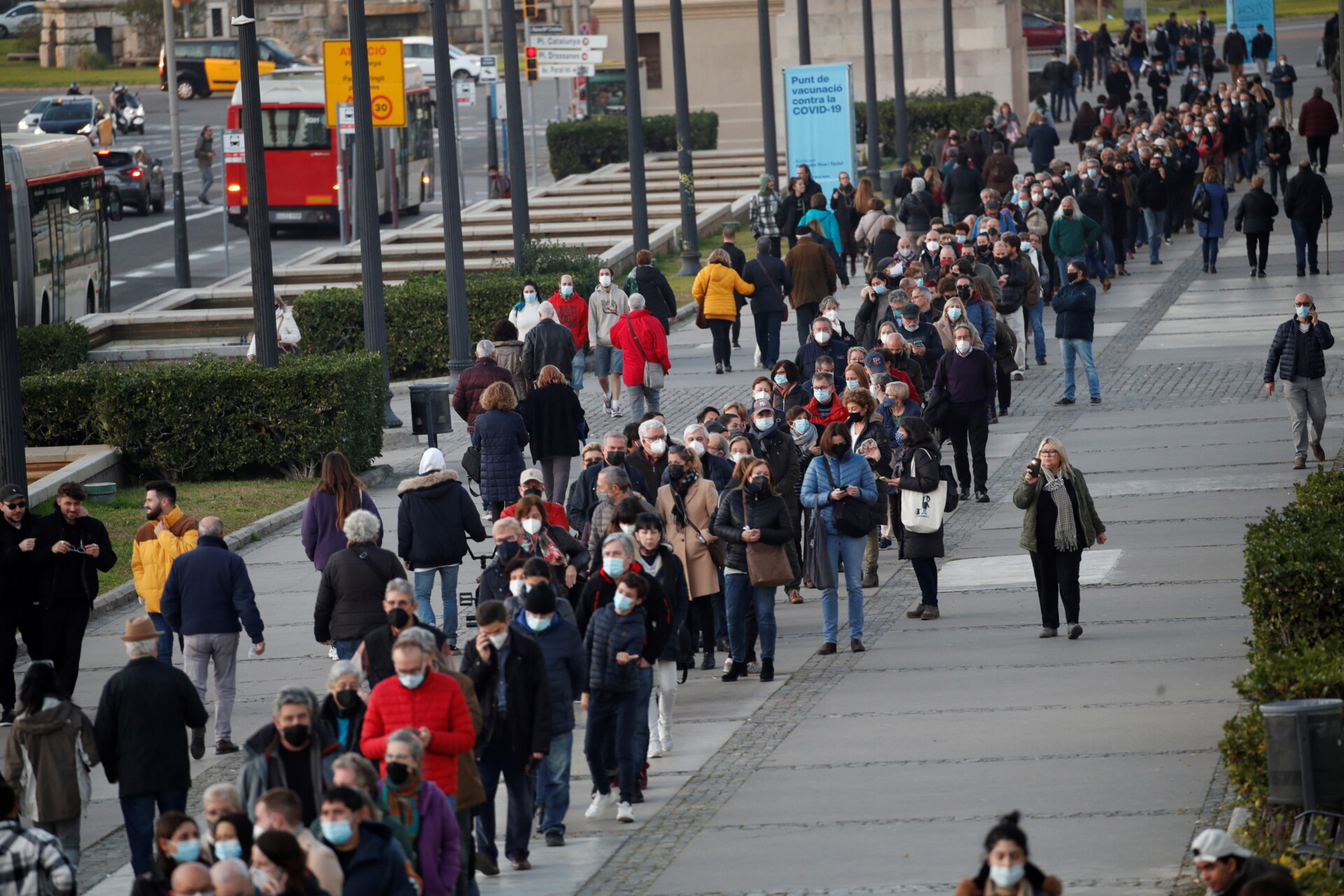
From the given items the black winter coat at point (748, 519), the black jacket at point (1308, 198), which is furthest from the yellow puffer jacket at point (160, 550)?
the black jacket at point (1308, 198)

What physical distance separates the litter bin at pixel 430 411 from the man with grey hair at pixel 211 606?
26.0 ft

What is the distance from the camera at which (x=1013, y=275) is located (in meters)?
23.9

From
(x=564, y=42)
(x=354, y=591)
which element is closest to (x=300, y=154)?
(x=564, y=42)

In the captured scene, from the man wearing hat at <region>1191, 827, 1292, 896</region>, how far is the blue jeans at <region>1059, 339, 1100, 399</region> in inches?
599

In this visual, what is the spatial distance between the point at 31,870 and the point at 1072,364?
53.0ft

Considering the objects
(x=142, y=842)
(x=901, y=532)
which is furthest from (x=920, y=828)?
(x=901, y=532)

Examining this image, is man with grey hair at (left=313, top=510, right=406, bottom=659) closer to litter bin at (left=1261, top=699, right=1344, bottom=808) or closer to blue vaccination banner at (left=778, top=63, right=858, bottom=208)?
litter bin at (left=1261, top=699, right=1344, bottom=808)

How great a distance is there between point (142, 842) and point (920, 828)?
3.78 metres

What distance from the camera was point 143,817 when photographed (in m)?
10.4

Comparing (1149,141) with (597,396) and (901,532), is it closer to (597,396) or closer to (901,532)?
(597,396)

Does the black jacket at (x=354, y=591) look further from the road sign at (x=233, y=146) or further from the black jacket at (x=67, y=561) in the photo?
the road sign at (x=233, y=146)

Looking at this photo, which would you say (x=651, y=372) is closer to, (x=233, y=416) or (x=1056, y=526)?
(x=233, y=416)

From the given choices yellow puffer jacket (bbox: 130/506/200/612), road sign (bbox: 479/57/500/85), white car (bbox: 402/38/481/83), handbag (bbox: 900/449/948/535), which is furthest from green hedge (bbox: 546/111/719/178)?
yellow puffer jacket (bbox: 130/506/200/612)

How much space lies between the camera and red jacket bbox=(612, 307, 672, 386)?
2175cm
